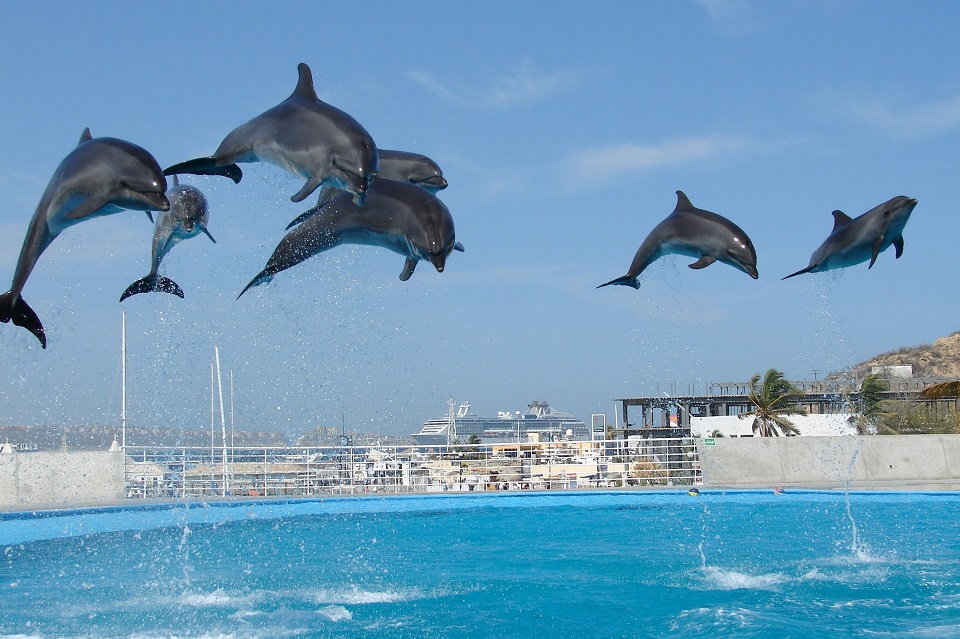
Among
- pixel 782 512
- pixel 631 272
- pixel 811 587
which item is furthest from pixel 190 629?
pixel 782 512

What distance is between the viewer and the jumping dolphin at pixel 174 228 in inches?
197

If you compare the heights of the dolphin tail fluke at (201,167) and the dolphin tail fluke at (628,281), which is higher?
the dolphin tail fluke at (201,167)

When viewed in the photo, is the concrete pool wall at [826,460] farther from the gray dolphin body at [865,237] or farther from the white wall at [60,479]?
the white wall at [60,479]

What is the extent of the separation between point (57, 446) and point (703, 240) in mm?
10041

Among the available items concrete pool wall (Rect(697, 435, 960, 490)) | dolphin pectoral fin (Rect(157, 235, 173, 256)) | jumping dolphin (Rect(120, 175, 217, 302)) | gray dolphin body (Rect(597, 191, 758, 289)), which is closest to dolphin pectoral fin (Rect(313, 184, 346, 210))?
jumping dolphin (Rect(120, 175, 217, 302))

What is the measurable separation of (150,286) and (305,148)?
5.48 ft

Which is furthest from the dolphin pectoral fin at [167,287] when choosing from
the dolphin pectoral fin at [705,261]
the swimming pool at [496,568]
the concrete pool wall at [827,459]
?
the concrete pool wall at [827,459]

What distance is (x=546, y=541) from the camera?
8922 millimetres

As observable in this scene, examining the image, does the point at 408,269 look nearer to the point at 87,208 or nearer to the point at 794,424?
the point at 87,208

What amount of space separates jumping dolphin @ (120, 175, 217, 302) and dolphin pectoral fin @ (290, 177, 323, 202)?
1088 mm

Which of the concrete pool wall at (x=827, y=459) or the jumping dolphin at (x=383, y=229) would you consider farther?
the concrete pool wall at (x=827, y=459)

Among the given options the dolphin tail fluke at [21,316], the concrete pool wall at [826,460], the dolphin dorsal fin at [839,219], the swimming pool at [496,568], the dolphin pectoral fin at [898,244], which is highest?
the dolphin dorsal fin at [839,219]

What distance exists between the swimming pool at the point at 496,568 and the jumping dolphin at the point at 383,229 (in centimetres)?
218

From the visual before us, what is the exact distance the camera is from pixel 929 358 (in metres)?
54.2
